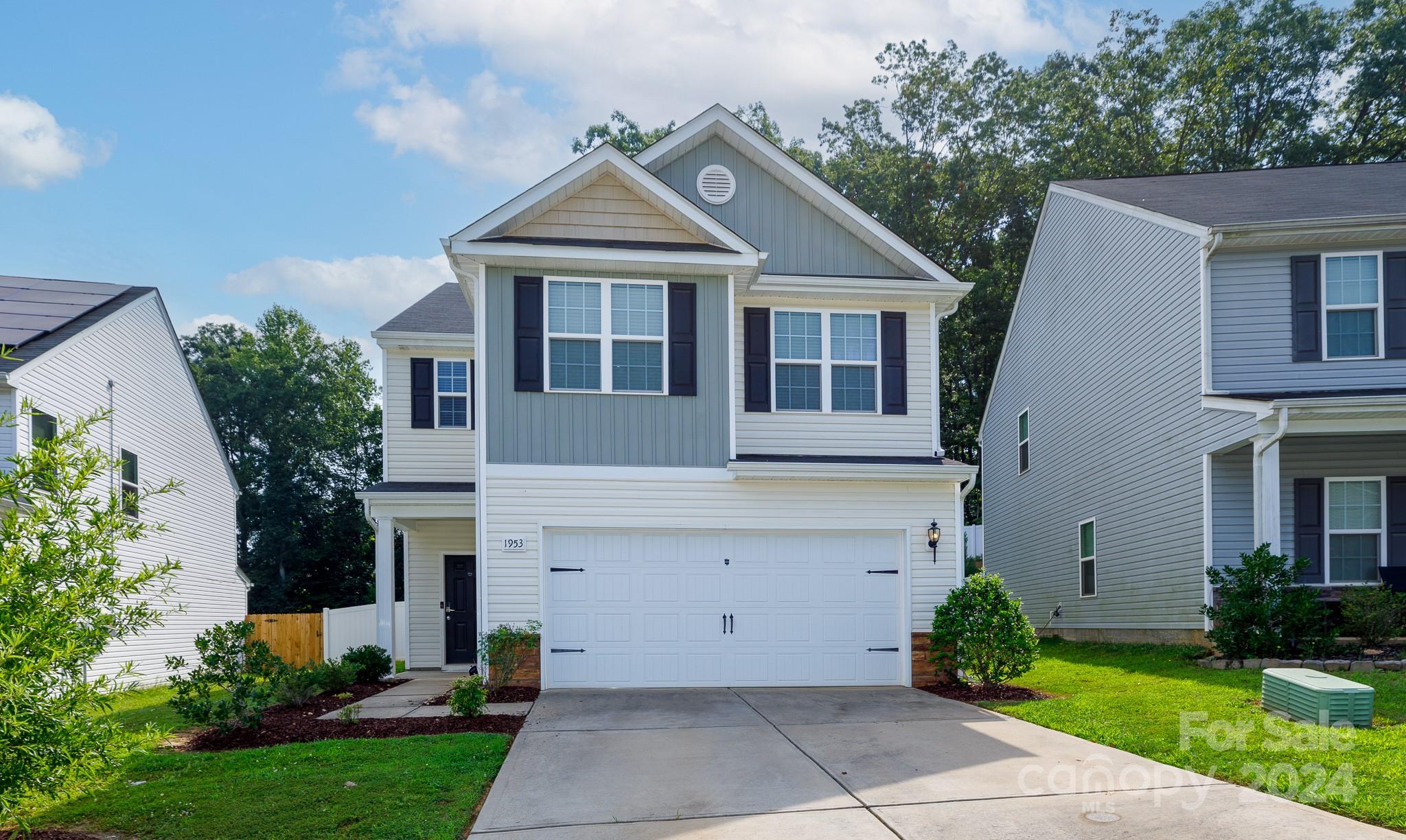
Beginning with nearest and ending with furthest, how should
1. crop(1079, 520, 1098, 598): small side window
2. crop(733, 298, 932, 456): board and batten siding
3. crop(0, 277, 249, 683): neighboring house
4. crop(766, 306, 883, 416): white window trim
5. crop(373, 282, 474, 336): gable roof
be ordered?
crop(733, 298, 932, 456): board and batten siding
crop(766, 306, 883, 416): white window trim
crop(0, 277, 249, 683): neighboring house
crop(373, 282, 474, 336): gable roof
crop(1079, 520, 1098, 598): small side window

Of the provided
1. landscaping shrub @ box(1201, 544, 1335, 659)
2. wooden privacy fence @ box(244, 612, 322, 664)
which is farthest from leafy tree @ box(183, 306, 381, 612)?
landscaping shrub @ box(1201, 544, 1335, 659)

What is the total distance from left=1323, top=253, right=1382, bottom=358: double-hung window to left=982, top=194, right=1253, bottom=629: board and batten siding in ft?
5.68

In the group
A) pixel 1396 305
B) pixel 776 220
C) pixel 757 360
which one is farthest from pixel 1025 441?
pixel 757 360

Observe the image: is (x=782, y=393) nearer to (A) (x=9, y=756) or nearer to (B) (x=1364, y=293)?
(B) (x=1364, y=293)

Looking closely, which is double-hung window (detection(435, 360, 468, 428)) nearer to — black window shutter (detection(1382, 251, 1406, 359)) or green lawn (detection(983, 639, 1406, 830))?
green lawn (detection(983, 639, 1406, 830))

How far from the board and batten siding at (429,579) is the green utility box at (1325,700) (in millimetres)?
12470

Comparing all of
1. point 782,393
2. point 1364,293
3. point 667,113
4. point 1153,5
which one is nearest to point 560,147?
point 667,113

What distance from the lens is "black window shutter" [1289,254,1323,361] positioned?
13.7 metres

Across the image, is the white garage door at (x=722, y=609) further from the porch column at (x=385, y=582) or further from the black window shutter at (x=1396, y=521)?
the black window shutter at (x=1396, y=521)

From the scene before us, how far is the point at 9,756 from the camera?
5309 mm

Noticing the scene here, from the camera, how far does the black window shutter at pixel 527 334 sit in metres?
12.3

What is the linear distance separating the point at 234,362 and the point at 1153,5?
3429cm

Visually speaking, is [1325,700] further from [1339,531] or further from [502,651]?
[502,651]

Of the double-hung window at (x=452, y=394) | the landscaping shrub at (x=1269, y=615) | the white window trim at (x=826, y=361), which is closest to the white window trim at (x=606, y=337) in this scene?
the white window trim at (x=826, y=361)
